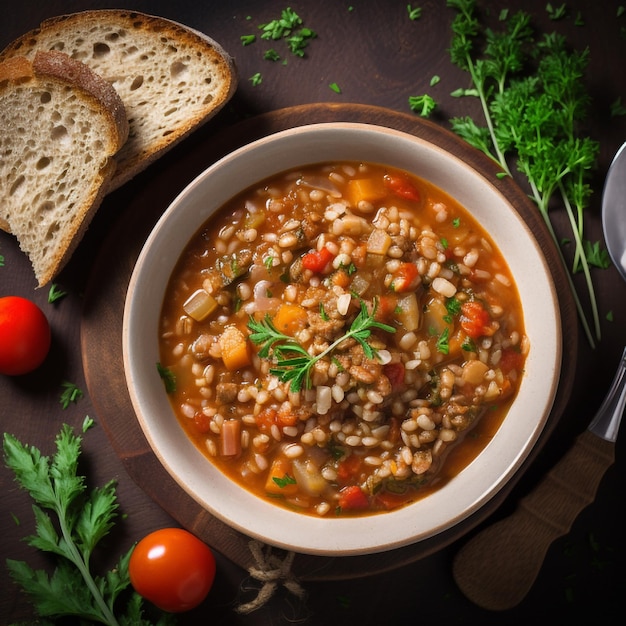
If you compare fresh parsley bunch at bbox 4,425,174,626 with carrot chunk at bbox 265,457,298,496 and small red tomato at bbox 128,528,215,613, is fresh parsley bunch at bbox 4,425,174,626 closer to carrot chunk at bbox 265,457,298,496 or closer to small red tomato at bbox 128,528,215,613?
small red tomato at bbox 128,528,215,613

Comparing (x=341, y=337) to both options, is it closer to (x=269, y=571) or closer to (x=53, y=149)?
(x=269, y=571)

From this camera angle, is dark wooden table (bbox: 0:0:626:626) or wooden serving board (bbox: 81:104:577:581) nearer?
wooden serving board (bbox: 81:104:577:581)

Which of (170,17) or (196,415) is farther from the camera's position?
(170,17)

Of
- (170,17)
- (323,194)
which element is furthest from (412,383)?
(170,17)

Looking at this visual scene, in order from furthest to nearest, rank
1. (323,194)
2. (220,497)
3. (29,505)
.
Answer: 1. (29,505)
2. (323,194)
3. (220,497)

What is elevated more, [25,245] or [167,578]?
[25,245]

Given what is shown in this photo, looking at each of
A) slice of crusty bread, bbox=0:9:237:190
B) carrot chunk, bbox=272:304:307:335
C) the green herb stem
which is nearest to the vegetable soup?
carrot chunk, bbox=272:304:307:335

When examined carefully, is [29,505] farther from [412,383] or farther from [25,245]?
[412,383]
